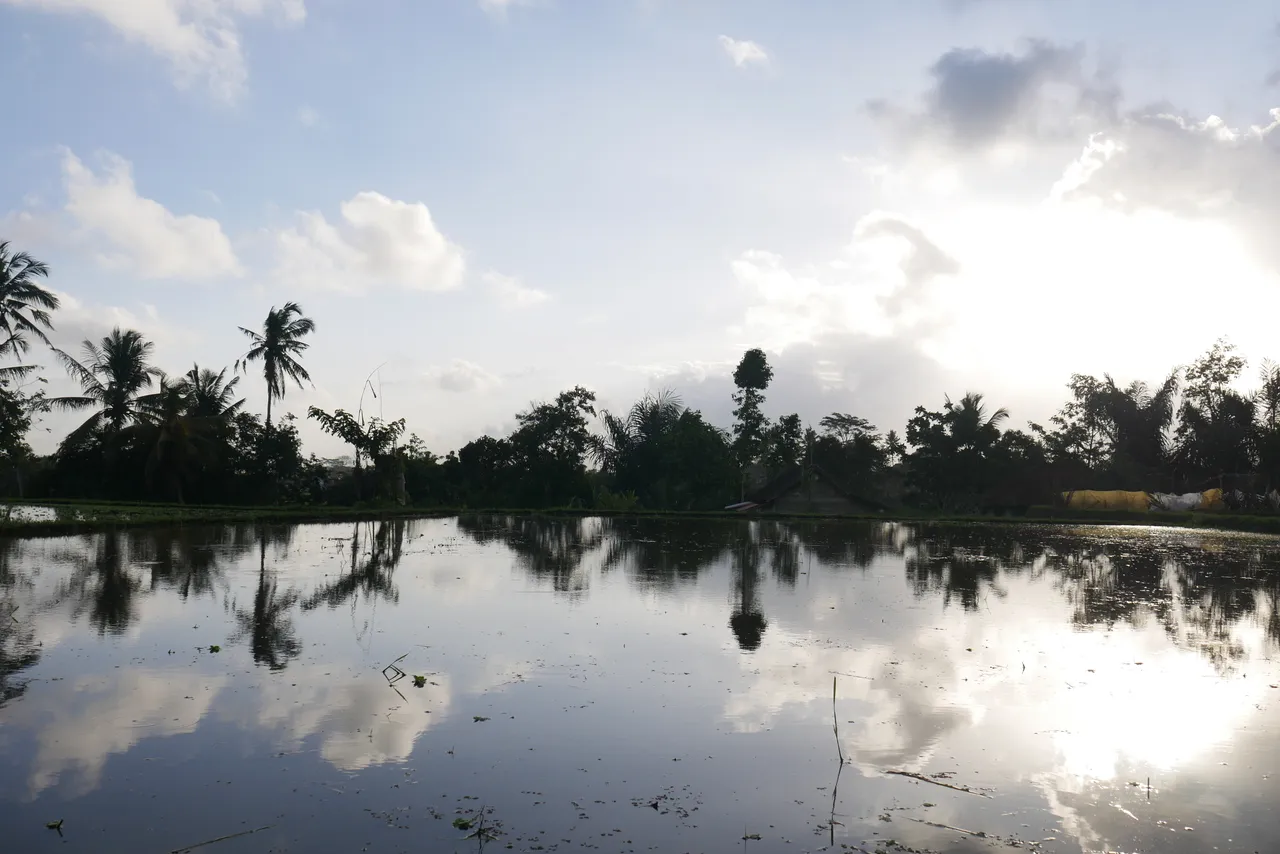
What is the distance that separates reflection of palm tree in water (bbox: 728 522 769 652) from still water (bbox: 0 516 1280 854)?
0.27 ft

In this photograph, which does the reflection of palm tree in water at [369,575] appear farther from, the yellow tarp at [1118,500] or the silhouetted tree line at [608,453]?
the yellow tarp at [1118,500]

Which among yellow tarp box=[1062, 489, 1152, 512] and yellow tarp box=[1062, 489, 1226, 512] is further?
yellow tarp box=[1062, 489, 1152, 512]

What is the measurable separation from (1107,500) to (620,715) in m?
45.9

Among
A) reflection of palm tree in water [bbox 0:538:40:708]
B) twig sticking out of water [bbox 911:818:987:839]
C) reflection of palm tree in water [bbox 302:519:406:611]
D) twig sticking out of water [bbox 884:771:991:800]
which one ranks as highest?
reflection of palm tree in water [bbox 302:519:406:611]

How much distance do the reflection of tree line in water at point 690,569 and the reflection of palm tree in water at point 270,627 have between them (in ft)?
0.07

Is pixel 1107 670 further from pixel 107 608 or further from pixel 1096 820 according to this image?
pixel 107 608

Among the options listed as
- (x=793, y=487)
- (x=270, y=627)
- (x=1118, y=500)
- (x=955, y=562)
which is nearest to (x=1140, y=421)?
(x=1118, y=500)

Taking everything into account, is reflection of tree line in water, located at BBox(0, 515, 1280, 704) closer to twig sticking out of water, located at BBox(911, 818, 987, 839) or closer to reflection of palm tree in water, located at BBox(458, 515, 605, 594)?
reflection of palm tree in water, located at BBox(458, 515, 605, 594)

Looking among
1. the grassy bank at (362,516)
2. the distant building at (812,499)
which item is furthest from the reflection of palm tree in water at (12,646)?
the distant building at (812,499)

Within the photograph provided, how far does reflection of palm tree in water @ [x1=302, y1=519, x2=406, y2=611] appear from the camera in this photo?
1267cm

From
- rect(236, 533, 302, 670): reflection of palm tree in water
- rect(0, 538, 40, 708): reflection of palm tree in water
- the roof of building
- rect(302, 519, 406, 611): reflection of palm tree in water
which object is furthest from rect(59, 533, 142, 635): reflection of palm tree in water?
the roof of building

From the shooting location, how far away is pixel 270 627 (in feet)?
33.9

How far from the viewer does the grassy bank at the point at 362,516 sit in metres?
21.8

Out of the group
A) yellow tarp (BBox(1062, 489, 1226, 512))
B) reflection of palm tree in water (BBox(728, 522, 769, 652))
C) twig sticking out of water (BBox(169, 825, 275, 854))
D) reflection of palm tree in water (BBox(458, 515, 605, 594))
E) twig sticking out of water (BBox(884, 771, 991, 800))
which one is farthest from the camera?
yellow tarp (BBox(1062, 489, 1226, 512))
